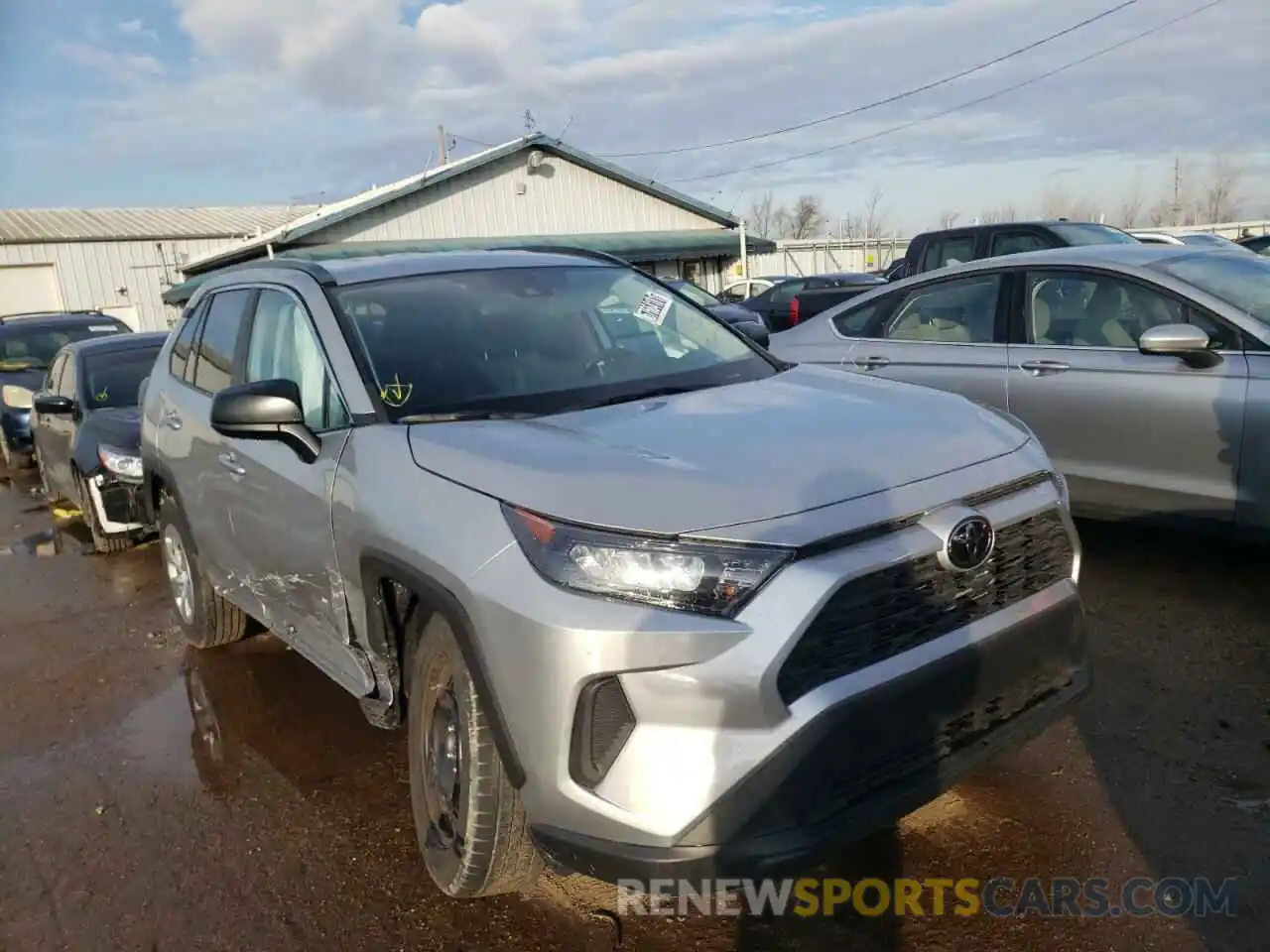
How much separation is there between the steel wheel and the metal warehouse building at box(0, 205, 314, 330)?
2727 cm

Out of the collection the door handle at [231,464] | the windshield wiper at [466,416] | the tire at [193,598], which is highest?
the windshield wiper at [466,416]

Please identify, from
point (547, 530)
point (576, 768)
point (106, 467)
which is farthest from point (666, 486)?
point (106, 467)

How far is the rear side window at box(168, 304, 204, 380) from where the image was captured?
490 centimetres

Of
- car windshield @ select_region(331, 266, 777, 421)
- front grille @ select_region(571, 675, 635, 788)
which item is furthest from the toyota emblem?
car windshield @ select_region(331, 266, 777, 421)

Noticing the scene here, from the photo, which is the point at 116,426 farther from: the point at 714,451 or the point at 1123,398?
the point at 1123,398

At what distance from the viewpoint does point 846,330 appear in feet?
20.7

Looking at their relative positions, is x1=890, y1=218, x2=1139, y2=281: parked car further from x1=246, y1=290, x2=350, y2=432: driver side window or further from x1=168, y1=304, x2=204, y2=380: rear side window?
x1=246, y1=290, x2=350, y2=432: driver side window

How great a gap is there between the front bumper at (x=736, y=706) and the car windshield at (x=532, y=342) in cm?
99

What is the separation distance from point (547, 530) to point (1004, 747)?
131 centimetres

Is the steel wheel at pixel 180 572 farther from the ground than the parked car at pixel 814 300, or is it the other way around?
the parked car at pixel 814 300

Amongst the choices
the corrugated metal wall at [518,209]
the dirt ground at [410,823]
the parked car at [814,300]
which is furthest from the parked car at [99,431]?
the corrugated metal wall at [518,209]

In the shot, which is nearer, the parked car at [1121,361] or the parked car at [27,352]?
the parked car at [1121,361]

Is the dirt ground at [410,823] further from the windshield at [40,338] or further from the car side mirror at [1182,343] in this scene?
the windshield at [40,338]

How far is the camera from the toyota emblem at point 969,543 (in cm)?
242
